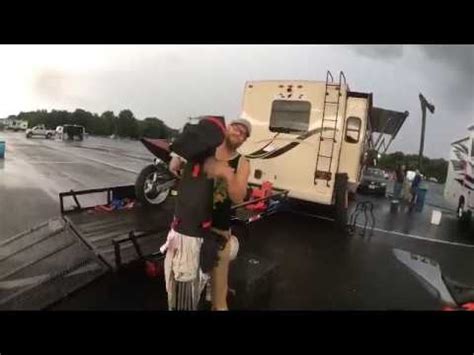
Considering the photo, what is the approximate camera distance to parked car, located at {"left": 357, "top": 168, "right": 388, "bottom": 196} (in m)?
2.01

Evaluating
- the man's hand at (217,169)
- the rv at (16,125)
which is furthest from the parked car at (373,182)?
the rv at (16,125)

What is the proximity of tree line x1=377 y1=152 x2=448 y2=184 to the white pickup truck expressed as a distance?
1591 millimetres

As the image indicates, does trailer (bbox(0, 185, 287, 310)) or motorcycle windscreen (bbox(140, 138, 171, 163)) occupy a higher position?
motorcycle windscreen (bbox(140, 138, 171, 163))

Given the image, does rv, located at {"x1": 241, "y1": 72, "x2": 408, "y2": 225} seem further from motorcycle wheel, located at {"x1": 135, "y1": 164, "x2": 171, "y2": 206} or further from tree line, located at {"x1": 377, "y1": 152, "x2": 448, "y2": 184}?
motorcycle wheel, located at {"x1": 135, "y1": 164, "x2": 171, "y2": 206}

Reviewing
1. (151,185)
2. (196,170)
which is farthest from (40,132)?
(196,170)

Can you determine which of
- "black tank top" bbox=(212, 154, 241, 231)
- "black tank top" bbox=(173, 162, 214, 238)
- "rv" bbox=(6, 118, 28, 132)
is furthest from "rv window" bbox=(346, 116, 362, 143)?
"rv" bbox=(6, 118, 28, 132)

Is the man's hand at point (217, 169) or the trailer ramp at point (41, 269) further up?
the man's hand at point (217, 169)

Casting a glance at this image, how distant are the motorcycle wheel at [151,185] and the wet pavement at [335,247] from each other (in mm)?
46

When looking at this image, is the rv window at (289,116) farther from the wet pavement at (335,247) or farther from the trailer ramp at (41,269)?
the trailer ramp at (41,269)

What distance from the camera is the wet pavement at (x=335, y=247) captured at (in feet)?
6.26

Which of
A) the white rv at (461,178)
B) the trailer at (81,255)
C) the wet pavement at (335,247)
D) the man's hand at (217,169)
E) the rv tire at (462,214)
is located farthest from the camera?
the rv tire at (462,214)

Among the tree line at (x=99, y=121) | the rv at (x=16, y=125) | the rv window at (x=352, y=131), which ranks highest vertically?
the rv window at (x=352, y=131)
